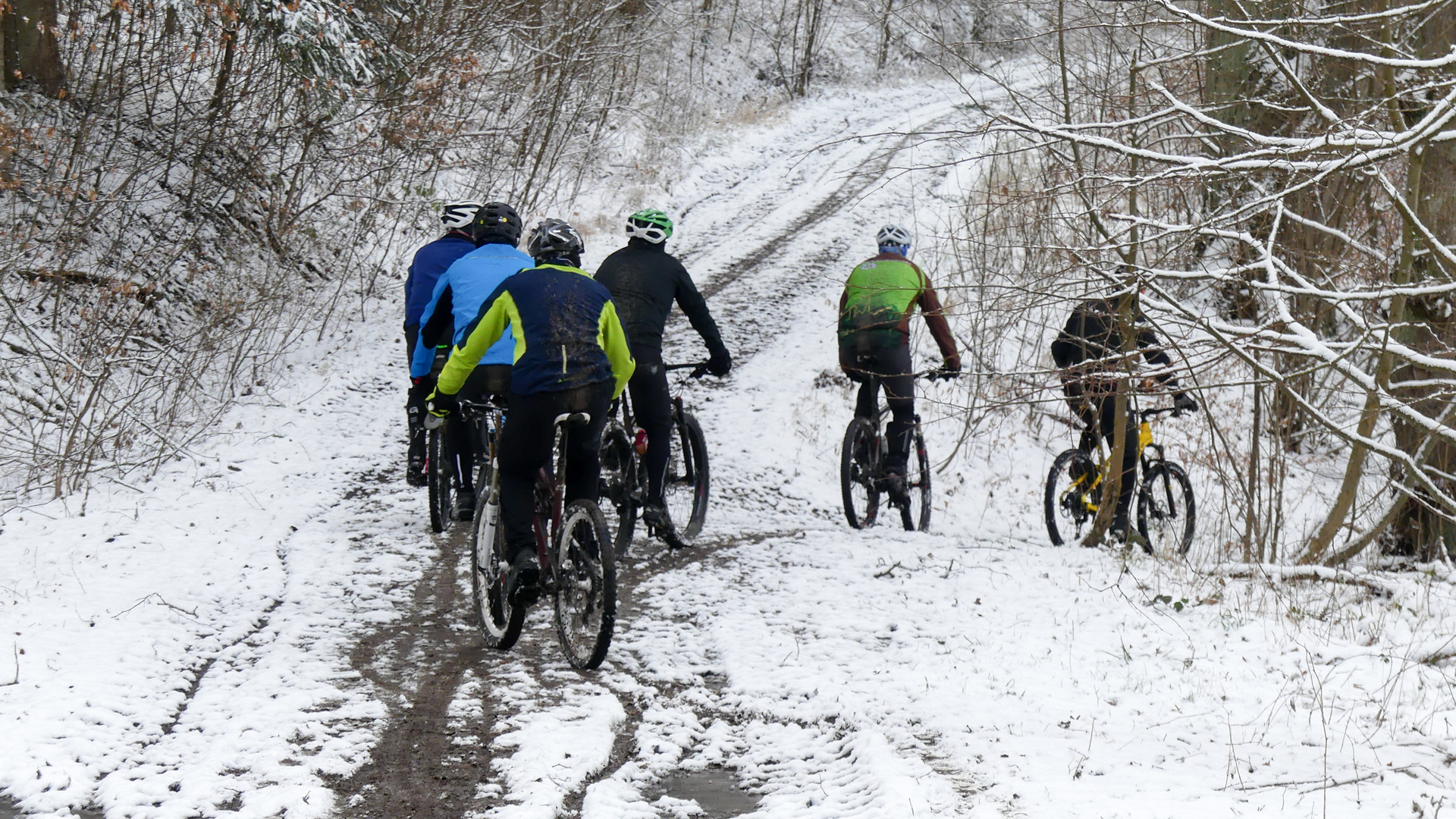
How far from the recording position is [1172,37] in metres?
9.75

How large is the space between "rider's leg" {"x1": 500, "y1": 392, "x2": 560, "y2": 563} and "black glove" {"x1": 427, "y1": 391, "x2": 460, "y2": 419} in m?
0.37

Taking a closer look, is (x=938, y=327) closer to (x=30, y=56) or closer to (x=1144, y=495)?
(x=1144, y=495)

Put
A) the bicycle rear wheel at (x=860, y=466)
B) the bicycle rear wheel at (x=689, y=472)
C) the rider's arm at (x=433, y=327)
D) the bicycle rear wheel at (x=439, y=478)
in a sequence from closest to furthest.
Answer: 1. the rider's arm at (x=433, y=327)
2. the bicycle rear wheel at (x=439, y=478)
3. the bicycle rear wheel at (x=689, y=472)
4. the bicycle rear wheel at (x=860, y=466)

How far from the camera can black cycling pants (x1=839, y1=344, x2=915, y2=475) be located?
8.52 metres

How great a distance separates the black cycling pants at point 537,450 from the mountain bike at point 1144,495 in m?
4.75

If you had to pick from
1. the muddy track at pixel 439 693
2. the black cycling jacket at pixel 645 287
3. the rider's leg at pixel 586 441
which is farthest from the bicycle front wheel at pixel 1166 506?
the rider's leg at pixel 586 441

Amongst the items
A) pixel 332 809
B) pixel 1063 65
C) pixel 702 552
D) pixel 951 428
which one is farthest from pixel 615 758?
pixel 951 428

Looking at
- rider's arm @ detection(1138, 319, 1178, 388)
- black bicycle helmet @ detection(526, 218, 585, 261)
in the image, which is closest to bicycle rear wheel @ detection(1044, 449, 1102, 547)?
rider's arm @ detection(1138, 319, 1178, 388)

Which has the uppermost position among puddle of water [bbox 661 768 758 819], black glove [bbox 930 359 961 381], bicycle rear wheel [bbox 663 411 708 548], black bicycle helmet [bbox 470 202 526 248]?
black bicycle helmet [bbox 470 202 526 248]

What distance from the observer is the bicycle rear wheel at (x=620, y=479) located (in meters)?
7.46

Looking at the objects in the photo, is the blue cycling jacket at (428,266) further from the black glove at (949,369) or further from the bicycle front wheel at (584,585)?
the black glove at (949,369)

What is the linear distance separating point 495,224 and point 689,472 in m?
2.30

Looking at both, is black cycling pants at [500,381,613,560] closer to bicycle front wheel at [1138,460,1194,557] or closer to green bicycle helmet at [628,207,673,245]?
green bicycle helmet at [628,207,673,245]

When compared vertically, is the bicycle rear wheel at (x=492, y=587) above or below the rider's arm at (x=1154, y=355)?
below
